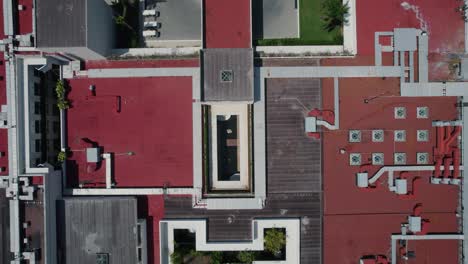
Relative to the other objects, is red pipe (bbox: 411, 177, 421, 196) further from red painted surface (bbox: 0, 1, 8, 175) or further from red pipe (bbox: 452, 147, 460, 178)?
red painted surface (bbox: 0, 1, 8, 175)

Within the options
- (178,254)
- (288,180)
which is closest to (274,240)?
(288,180)

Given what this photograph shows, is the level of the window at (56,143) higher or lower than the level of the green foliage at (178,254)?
higher

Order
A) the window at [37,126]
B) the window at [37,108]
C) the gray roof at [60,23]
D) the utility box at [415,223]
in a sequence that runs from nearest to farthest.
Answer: the gray roof at [60,23], the window at [37,126], the window at [37,108], the utility box at [415,223]

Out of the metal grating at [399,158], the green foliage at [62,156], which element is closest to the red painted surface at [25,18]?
the green foliage at [62,156]

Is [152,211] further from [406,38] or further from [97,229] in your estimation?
[406,38]

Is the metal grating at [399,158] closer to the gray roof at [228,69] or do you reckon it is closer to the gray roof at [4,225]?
the gray roof at [228,69]

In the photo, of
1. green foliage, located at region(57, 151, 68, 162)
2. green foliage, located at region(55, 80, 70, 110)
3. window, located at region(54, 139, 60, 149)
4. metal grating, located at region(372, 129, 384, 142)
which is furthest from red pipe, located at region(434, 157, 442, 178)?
window, located at region(54, 139, 60, 149)
